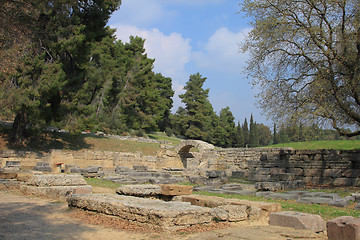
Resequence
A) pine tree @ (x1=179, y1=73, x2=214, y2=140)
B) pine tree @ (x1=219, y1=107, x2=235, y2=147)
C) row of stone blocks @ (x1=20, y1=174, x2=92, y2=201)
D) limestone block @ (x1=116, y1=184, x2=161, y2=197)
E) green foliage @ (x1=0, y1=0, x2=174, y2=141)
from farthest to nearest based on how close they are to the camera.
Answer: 1. pine tree @ (x1=219, y1=107, x2=235, y2=147)
2. pine tree @ (x1=179, y1=73, x2=214, y2=140)
3. green foliage @ (x1=0, y1=0, x2=174, y2=141)
4. row of stone blocks @ (x1=20, y1=174, x2=92, y2=201)
5. limestone block @ (x1=116, y1=184, x2=161, y2=197)

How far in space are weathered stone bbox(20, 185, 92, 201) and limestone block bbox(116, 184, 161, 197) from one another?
3.53 ft

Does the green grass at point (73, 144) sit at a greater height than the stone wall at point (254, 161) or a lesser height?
greater

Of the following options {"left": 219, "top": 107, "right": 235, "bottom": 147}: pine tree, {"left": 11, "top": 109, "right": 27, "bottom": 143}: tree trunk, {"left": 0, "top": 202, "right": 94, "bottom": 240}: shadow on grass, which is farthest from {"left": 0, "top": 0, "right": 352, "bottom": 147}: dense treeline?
{"left": 219, "top": 107, "right": 235, "bottom": 147}: pine tree

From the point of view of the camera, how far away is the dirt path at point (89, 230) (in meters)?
4.77

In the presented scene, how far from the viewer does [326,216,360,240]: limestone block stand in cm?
461

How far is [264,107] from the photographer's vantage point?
639 inches

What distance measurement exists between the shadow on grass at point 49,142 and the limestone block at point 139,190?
18.9 metres

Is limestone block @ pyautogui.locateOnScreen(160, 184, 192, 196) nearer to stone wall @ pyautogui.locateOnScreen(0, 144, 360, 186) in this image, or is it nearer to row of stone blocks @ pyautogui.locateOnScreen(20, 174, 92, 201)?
row of stone blocks @ pyautogui.locateOnScreen(20, 174, 92, 201)

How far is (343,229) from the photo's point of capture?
15.6 feet

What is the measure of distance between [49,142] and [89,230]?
2392cm

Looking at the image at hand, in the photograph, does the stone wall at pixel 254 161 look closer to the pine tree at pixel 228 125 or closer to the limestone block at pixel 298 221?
the limestone block at pixel 298 221

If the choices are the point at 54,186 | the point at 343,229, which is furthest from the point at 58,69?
the point at 343,229

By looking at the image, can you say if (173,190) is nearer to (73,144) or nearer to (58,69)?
(58,69)

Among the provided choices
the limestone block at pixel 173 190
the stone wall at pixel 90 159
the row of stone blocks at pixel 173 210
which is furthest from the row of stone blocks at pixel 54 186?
the stone wall at pixel 90 159
